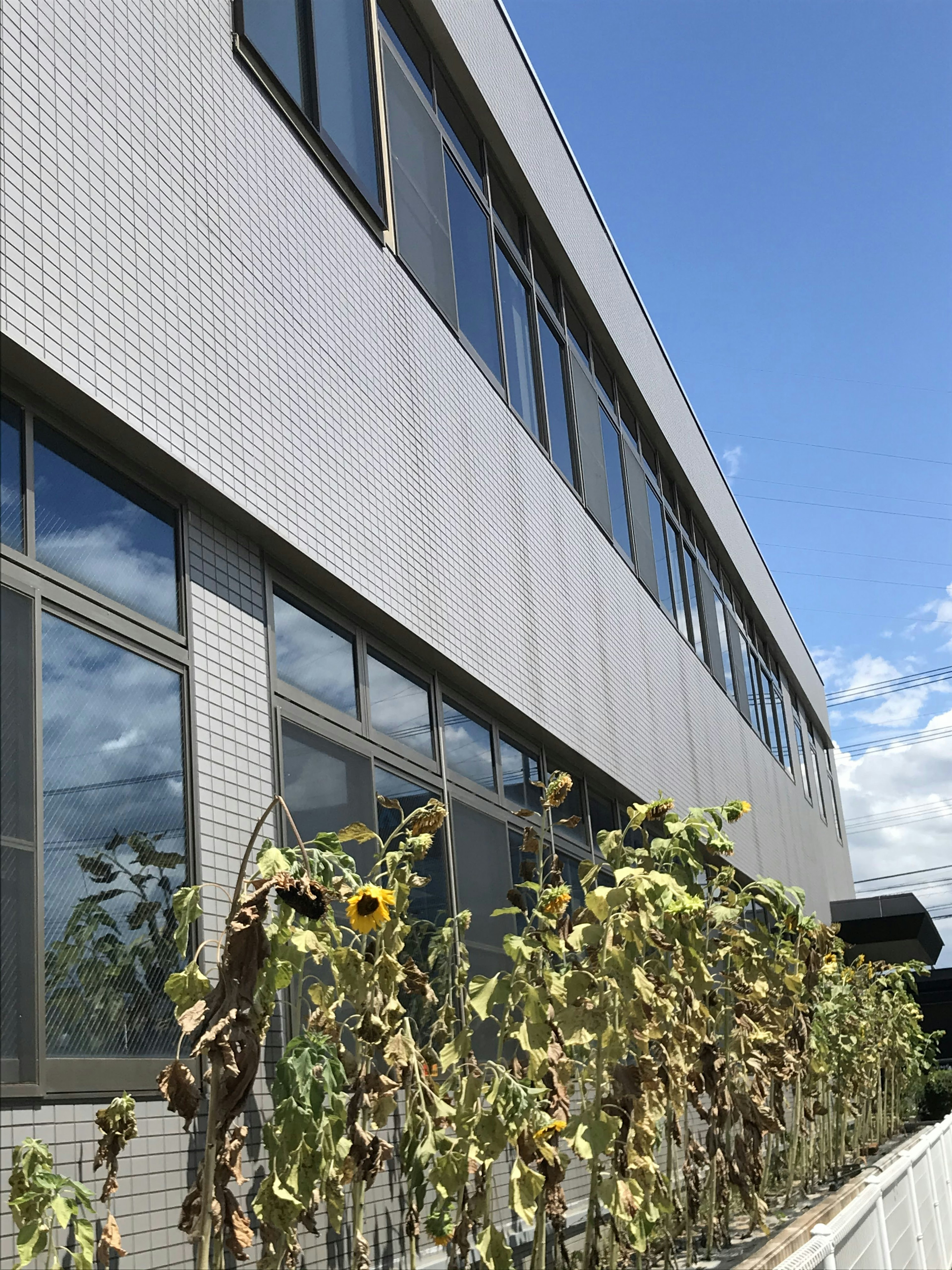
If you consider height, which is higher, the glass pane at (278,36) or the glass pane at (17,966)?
the glass pane at (278,36)

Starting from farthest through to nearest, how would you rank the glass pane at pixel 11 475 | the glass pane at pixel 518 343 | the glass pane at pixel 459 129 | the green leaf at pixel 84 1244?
the glass pane at pixel 518 343
the glass pane at pixel 459 129
the glass pane at pixel 11 475
the green leaf at pixel 84 1244

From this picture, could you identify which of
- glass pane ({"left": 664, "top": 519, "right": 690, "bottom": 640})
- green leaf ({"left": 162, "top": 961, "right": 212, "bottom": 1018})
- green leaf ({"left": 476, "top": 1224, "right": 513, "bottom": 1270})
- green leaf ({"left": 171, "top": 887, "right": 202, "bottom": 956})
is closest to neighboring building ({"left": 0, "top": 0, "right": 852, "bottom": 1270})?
green leaf ({"left": 171, "top": 887, "right": 202, "bottom": 956})

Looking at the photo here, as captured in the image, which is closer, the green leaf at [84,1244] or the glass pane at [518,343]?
the green leaf at [84,1244]

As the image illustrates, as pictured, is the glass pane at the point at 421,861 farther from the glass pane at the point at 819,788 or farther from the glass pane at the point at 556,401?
the glass pane at the point at 819,788

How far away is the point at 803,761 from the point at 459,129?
16.9 m

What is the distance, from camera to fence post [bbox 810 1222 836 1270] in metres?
3.95

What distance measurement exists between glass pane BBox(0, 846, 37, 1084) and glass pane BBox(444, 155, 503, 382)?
211 inches

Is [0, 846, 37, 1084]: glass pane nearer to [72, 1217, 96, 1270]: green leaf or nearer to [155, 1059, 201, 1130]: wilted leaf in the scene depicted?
[72, 1217, 96, 1270]: green leaf

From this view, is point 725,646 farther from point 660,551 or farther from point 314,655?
point 314,655

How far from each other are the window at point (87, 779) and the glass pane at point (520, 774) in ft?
12.1

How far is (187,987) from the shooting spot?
351cm

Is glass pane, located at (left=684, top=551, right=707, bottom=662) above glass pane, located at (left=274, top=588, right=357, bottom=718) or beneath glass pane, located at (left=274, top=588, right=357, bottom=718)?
above

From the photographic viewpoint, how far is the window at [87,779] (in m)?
3.56

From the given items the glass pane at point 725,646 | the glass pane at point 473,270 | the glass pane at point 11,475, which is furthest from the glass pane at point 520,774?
the glass pane at point 725,646
